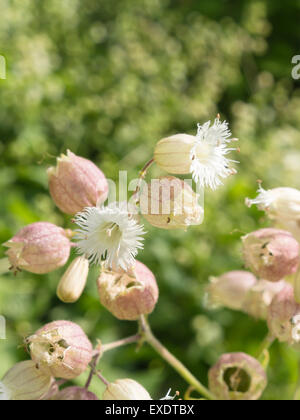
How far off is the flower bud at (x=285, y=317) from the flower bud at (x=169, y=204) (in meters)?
0.24

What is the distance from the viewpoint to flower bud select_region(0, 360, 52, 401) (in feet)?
A: 3.05

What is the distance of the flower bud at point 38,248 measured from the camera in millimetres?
978

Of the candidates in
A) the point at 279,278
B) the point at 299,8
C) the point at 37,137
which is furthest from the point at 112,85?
the point at 279,278

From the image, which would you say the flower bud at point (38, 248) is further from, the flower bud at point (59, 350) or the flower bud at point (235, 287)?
Result: the flower bud at point (235, 287)

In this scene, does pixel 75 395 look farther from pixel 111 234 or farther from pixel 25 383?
pixel 111 234

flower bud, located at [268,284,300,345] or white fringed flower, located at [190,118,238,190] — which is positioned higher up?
white fringed flower, located at [190,118,238,190]

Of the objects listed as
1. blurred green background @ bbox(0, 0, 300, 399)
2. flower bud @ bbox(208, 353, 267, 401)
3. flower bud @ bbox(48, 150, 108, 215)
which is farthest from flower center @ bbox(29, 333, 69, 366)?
blurred green background @ bbox(0, 0, 300, 399)

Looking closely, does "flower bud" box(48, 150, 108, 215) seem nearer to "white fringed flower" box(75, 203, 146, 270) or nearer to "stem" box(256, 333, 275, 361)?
"white fringed flower" box(75, 203, 146, 270)

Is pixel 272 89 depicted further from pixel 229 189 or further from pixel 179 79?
pixel 229 189

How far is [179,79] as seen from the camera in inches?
119

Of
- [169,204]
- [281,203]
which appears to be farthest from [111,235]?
[281,203]

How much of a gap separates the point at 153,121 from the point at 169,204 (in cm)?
170

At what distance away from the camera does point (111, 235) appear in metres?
0.91

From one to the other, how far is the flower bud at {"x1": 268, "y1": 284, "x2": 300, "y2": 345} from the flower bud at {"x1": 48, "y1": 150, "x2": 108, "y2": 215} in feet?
1.29
